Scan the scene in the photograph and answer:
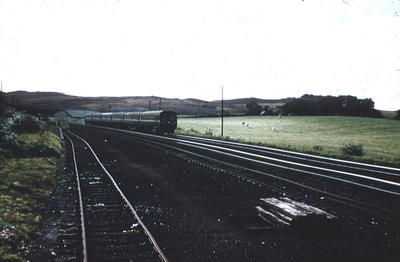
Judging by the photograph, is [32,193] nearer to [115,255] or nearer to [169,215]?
[169,215]

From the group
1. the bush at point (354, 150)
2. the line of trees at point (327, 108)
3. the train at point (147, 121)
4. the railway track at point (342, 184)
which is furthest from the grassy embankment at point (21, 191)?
the line of trees at point (327, 108)

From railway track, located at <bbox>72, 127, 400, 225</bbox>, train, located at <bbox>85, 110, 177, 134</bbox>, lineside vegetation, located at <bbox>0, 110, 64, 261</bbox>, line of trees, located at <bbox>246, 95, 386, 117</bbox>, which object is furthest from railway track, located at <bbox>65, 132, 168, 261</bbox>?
line of trees, located at <bbox>246, 95, 386, 117</bbox>

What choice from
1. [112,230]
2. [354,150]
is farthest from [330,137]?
[112,230]

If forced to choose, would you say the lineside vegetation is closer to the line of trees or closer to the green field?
the green field

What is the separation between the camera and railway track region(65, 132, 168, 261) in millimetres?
5609

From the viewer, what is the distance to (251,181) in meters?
12.3

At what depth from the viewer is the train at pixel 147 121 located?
3856 cm

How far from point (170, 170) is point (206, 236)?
8.37 metres

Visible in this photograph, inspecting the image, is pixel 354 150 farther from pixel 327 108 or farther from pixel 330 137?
pixel 327 108

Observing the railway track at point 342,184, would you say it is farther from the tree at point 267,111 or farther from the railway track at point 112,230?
the tree at point 267,111

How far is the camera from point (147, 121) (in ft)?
137

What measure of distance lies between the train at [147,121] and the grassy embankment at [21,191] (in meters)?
20.0

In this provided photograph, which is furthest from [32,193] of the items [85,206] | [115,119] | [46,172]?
[115,119]

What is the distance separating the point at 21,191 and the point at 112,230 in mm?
5159
